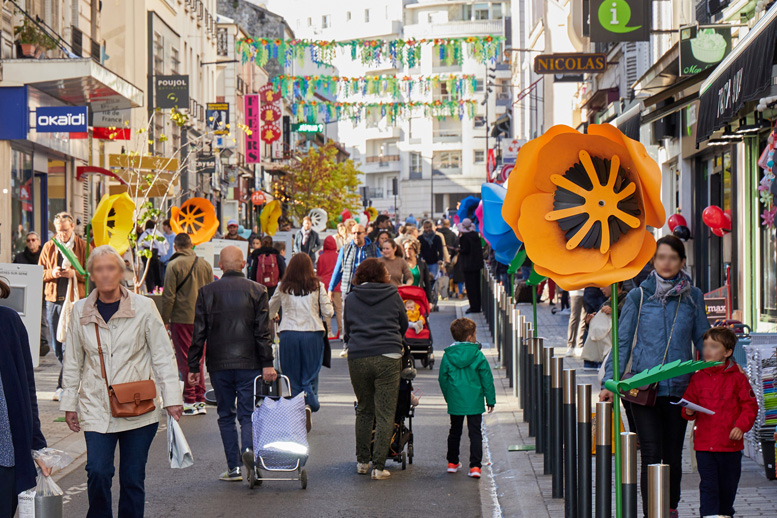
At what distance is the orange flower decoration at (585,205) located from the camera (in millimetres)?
5797

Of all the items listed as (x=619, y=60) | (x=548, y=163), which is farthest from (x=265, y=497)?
(x=619, y=60)

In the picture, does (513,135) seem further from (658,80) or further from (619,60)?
(658,80)

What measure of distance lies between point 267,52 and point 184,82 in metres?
7.18

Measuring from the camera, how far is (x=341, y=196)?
6500 cm

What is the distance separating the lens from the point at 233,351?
29.5ft

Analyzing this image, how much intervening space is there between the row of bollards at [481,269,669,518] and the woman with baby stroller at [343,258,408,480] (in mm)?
1167

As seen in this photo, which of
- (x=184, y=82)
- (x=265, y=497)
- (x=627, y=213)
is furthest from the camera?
(x=184, y=82)

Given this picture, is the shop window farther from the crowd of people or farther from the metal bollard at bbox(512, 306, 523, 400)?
the metal bollard at bbox(512, 306, 523, 400)

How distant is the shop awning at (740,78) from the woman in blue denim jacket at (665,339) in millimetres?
1949

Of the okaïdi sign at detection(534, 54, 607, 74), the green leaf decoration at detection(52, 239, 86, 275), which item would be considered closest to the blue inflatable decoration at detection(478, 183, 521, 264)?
the green leaf decoration at detection(52, 239, 86, 275)

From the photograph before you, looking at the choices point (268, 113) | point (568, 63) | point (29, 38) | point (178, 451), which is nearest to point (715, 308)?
point (178, 451)

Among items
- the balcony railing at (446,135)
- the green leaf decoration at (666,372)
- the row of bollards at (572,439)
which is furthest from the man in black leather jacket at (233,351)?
the balcony railing at (446,135)

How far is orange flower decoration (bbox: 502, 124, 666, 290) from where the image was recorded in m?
5.80

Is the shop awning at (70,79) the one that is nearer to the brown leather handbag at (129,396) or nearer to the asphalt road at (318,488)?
the asphalt road at (318,488)
